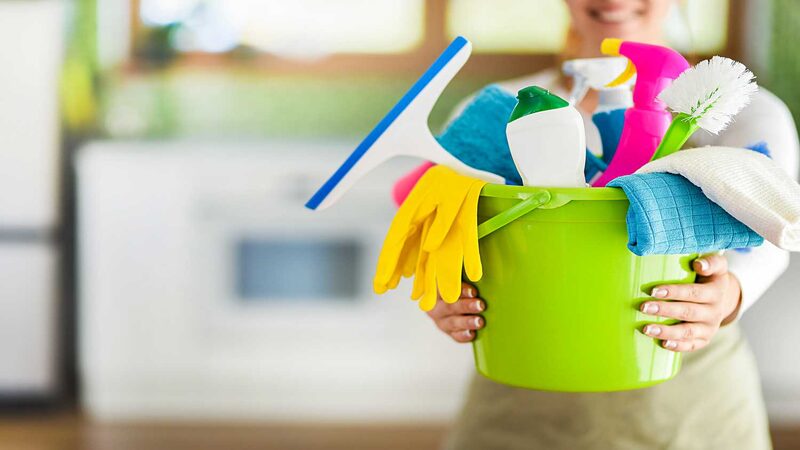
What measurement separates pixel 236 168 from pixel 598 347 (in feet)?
5.62

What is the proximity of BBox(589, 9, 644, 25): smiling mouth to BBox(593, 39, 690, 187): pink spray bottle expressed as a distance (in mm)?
221

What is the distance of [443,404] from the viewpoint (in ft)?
7.40

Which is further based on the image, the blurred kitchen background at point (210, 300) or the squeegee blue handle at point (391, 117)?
the blurred kitchen background at point (210, 300)

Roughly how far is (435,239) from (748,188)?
0.68 ft

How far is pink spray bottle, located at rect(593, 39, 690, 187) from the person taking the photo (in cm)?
61

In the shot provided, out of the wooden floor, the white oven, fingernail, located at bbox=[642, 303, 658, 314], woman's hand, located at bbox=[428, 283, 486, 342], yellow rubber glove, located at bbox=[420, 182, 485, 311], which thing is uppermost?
yellow rubber glove, located at bbox=[420, 182, 485, 311]

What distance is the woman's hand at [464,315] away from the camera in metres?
0.65

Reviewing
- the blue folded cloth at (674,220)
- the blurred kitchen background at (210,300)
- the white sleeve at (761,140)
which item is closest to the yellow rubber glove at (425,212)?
the blue folded cloth at (674,220)

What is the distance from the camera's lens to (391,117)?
2.03 ft

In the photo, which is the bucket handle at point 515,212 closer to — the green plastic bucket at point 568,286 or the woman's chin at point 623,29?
the green plastic bucket at point 568,286

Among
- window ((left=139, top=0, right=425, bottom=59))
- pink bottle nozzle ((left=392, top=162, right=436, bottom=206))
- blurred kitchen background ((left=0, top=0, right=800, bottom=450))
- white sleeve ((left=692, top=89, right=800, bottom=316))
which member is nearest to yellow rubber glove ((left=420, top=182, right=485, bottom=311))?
pink bottle nozzle ((left=392, top=162, right=436, bottom=206))

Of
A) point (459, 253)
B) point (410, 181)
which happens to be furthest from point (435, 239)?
point (410, 181)

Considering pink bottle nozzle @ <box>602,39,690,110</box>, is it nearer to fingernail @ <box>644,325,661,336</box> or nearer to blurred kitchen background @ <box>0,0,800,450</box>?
fingernail @ <box>644,325,661,336</box>

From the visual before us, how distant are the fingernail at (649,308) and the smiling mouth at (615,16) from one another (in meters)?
0.34
